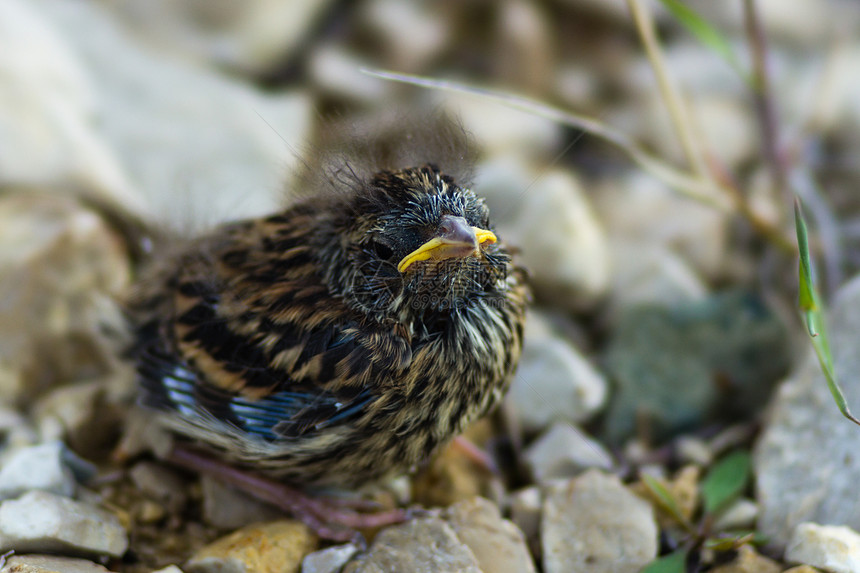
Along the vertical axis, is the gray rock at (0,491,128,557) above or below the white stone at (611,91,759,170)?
below

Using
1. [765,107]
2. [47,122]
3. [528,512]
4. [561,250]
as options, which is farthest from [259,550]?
[765,107]

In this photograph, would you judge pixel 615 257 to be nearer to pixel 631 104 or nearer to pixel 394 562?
pixel 631 104

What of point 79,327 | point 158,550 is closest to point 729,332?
point 158,550

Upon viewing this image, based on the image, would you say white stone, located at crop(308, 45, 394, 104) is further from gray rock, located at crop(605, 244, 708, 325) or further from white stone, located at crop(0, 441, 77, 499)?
white stone, located at crop(0, 441, 77, 499)

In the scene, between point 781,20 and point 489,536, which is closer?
point 489,536

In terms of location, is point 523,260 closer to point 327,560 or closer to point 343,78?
point 327,560

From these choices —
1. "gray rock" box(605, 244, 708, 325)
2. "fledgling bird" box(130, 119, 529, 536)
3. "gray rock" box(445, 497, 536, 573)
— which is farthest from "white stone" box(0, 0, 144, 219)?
"gray rock" box(605, 244, 708, 325)

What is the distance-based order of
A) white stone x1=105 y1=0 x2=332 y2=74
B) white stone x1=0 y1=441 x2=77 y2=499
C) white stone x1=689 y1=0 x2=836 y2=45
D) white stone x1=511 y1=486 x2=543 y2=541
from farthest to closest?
1. white stone x1=689 y1=0 x2=836 y2=45
2. white stone x1=105 y1=0 x2=332 y2=74
3. white stone x1=511 y1=486 x2=543 y2=541
4. white stone x1=0 y1=441 x2=77 y2=499
